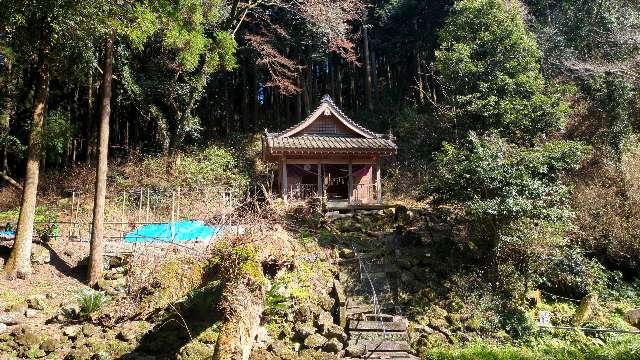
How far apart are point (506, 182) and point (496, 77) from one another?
9.15 metres

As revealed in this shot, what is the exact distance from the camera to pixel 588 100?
2000cm

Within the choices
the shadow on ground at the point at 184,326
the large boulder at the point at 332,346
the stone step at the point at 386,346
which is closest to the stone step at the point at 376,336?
the stone step at the point at 386,346

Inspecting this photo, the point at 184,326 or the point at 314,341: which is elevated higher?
the point at 184,326

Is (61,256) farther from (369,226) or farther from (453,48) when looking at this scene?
(453,48)

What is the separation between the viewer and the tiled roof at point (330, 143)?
18.3 m

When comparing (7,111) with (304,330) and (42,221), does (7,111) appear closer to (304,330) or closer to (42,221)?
(42,221)

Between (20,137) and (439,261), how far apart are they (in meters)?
22.6

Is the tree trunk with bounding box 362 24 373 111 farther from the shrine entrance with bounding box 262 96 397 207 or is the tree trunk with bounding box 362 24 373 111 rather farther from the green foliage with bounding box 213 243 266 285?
the green foliage with bounding box 213 243 266 285

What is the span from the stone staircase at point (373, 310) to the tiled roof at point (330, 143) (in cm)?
638

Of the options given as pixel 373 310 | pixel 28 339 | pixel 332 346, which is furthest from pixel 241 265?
pixel 28 339

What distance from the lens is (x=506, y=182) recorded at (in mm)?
11547

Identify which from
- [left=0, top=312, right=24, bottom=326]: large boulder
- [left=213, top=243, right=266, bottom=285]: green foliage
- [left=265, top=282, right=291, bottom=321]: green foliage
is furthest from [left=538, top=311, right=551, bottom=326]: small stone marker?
[left=0, top=312, right=24, bottom=326]: large boulder

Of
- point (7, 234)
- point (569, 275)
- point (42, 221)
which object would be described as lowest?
point (569, 275)

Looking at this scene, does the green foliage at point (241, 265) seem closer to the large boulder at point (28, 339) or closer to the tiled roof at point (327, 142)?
the large boulder at point (28, 339)
